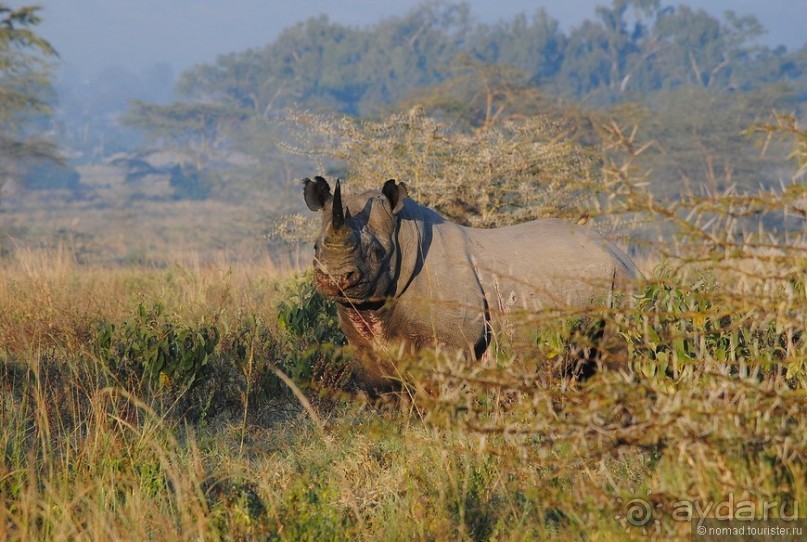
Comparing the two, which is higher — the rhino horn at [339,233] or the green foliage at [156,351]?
the rhino horn at [339,233]

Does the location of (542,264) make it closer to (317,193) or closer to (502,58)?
(317,193)

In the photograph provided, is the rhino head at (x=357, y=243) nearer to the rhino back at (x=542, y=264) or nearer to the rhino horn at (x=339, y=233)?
the rhino horn at (x=339, y=233)

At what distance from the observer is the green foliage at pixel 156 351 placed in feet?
19.6

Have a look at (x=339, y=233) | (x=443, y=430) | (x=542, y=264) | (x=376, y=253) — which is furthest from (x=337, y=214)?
(x=542, y=264)

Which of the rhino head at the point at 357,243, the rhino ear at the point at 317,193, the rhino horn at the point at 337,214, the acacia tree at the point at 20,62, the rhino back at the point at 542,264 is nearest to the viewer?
the rhino horn at the point at 337,214

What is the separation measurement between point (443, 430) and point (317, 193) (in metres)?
1.62

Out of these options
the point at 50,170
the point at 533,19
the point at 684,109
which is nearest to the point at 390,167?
the point at 684,109

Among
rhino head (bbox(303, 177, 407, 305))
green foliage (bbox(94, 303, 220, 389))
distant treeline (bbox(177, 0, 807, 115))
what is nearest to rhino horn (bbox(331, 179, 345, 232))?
rhino head (bbox(303, 177, 407, 305))

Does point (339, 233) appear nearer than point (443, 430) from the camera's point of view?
No

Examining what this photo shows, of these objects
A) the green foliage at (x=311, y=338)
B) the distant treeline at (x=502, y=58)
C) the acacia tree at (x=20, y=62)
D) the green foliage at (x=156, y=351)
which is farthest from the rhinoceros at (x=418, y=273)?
the distant treeline at (x=502, y=58)

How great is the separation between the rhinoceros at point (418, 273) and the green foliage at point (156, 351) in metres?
0.93

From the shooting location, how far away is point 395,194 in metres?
5.88

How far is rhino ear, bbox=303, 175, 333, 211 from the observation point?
226 inches

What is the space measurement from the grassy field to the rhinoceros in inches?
15.6
